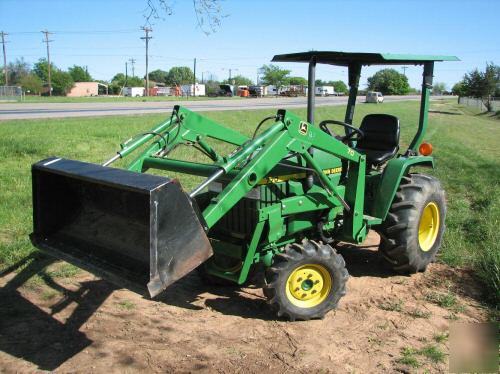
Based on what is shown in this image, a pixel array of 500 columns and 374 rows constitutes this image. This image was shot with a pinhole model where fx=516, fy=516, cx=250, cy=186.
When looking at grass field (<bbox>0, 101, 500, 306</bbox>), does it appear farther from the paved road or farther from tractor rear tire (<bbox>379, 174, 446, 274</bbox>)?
the paved road

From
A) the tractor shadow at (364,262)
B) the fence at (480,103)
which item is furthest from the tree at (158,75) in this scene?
the tractor shadow at (364,262)

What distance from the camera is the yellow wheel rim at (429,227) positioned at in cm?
539

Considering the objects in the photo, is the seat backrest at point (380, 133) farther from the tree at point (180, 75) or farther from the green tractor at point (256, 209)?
the tree at point (180, 75)

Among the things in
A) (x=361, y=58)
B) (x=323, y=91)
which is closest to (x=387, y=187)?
(x=361, y=58)

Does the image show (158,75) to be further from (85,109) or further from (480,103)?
(85,109)

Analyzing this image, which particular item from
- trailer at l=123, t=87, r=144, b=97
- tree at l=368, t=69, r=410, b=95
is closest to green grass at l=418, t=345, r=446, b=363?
tree at l=368, t=69, r=410, b=95

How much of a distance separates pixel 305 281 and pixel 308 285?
0.19 feet

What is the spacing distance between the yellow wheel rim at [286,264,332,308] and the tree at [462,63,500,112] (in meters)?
45.4

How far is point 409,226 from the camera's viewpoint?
4.82 m

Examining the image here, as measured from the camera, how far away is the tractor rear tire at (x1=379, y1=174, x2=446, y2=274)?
15.9 feet

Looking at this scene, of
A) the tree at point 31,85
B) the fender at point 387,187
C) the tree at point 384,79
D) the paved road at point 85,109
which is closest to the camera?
the fender at point 387,187

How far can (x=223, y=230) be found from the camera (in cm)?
451

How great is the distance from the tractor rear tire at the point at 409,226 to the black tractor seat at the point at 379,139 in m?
0.35

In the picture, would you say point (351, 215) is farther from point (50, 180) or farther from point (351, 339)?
point (50, 180)
